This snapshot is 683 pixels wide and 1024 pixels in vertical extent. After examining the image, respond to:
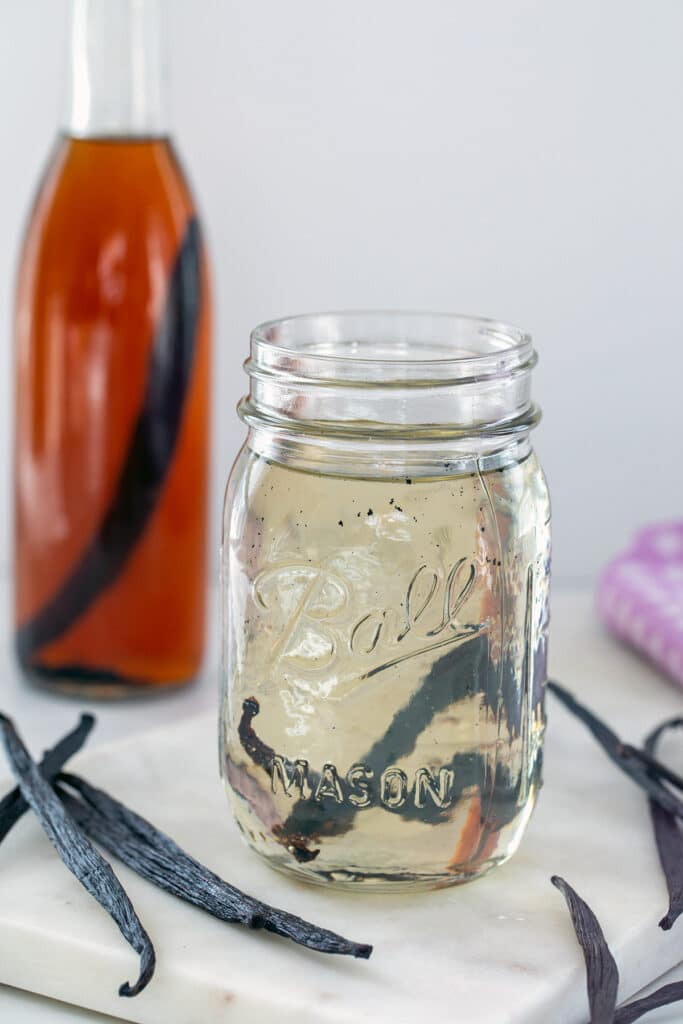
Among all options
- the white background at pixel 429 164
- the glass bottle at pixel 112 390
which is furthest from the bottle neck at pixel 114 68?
the white background at pixel 429 164

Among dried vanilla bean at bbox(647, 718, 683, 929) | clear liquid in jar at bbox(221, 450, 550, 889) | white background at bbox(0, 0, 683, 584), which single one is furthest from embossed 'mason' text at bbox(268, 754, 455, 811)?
white background at bbox(0, 0, 683, 584)

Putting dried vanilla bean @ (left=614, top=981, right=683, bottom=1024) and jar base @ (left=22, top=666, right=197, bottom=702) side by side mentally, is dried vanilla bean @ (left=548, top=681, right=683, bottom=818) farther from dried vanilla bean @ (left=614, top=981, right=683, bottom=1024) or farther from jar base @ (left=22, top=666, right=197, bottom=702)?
jar base @ (left=22, top=666, right=197, bottom=702)

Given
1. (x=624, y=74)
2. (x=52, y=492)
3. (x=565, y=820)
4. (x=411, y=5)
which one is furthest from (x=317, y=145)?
(x=565, y=820)

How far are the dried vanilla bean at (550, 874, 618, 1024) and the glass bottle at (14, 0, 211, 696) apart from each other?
431 millimetres

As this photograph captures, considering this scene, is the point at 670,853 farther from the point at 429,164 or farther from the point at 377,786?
the point at 429,164

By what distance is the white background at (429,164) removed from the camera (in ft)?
3.75

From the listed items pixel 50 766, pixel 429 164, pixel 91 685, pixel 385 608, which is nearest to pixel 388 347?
pixel 385 608

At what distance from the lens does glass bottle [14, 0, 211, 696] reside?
90 centimetres

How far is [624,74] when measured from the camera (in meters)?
1.20

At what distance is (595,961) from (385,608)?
6.3 inches

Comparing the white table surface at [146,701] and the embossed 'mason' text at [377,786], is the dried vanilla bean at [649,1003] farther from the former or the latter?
the white table surface at [146,701]

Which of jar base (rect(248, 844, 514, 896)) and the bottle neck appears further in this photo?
the bottle neck

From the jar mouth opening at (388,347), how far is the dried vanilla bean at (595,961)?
0.22 meters

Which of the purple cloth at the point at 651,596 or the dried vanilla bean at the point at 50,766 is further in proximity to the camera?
the purple cloth at the point at 651,596
